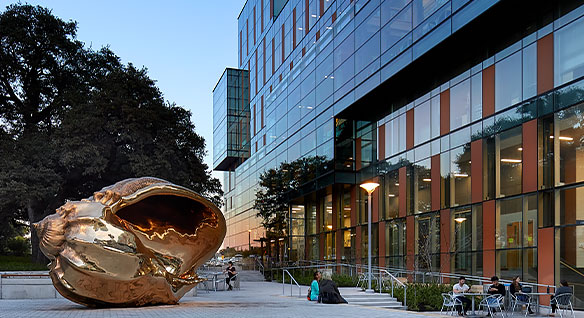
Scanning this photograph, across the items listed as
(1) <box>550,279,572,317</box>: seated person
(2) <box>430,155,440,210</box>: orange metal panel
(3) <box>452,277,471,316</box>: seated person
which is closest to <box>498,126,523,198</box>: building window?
(2) <box>430,155,440,210</box>: orange metal panel

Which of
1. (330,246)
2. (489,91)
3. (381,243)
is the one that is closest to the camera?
(489,91)

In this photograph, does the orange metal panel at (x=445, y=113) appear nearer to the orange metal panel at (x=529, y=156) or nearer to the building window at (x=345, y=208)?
the orange metal panel at (x=529, y=156)

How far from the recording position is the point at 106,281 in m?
12.3

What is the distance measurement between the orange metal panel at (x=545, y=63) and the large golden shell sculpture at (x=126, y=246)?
11759mm

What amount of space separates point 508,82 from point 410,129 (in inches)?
286

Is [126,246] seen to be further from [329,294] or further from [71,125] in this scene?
[71,125]

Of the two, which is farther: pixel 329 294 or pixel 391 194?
pixel 391 194

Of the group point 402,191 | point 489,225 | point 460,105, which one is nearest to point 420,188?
point 402,191

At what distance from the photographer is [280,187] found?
43.8 m

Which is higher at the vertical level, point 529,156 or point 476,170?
point 529,156

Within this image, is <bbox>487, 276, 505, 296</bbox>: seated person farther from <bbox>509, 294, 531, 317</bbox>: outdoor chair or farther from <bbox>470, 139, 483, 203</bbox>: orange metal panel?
<bbox>470, 139, 483, 203</bbox>: orange metal panel

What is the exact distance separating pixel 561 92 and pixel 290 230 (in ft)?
91.9

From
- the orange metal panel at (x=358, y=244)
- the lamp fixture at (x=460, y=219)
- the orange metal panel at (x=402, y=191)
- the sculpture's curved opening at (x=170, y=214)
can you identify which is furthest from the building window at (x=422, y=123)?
the sculpture's curved opening at (x=170, y=214)

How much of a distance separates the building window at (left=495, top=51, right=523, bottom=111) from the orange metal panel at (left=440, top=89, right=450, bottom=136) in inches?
131
